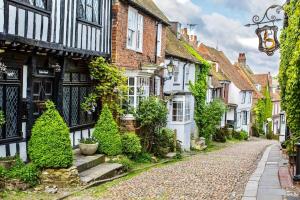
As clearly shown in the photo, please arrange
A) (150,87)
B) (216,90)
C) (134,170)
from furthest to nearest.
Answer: (216,90), (150,87), (134,170)

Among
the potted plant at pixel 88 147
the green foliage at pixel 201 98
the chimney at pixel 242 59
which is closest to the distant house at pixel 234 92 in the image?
the chimney at pixel 242 59

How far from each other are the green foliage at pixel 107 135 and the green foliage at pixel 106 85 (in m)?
0.73

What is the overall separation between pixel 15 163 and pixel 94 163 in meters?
3.71

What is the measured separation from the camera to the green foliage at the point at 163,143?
67.9 feet

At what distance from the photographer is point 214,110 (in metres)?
32.9

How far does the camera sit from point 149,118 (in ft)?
61.1

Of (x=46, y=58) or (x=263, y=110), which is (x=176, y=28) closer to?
(x=46, y=58)

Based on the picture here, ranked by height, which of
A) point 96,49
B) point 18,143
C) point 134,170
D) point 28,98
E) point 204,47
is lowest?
point 134,170

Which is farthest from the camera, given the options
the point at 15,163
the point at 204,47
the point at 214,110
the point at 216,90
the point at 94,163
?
the point at 204,47

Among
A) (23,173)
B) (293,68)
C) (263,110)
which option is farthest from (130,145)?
(263,110)

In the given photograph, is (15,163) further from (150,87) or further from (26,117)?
(150,87)

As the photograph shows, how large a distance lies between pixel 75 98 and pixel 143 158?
162 inches

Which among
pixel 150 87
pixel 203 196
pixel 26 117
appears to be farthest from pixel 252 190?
pixel 150 87

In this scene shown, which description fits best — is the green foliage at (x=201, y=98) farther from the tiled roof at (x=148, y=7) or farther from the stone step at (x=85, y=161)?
the stone step at (x=85, y=161)
